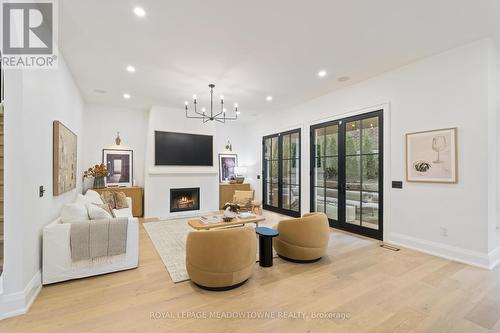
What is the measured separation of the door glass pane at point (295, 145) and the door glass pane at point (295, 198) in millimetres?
862

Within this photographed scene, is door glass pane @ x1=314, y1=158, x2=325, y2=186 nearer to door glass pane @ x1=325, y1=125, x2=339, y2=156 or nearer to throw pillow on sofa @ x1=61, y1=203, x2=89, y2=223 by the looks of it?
door glass pane @ x1=325, y1=125, x2=339, y2=156

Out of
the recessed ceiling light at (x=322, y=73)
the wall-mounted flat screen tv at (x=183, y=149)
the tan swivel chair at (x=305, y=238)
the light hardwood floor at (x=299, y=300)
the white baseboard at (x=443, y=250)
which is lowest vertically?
the light hardwood floor at (x=299, y=300)

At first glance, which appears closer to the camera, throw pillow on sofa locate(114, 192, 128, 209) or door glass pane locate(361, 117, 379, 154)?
door glass pane locate(361, 117, 379, 154)

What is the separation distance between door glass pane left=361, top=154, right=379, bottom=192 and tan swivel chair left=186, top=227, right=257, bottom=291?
2.92 meters

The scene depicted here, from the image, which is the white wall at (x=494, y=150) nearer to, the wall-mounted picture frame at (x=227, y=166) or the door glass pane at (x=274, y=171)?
the door glass pane at (x=274, y=171)

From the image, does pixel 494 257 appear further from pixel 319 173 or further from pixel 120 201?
pixel 120 201

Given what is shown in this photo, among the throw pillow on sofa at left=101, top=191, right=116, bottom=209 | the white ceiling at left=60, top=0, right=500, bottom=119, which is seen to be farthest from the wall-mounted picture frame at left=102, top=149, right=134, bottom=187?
the white ceiling at left=60, top=0, right=500, bottom=119

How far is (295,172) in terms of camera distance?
240 inches

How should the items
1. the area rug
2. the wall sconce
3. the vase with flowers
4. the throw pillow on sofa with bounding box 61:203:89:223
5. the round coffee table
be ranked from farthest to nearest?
the wall sconce < the vase with flowers < the round coffee table < the area rug < the throw pillow on sofa with bounding box 61:203:89:223

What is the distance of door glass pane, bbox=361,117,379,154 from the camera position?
4238mm

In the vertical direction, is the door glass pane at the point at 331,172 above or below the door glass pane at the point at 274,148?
below

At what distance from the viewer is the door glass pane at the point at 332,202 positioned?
4.95m

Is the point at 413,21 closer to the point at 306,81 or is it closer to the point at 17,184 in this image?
the point at 306,81

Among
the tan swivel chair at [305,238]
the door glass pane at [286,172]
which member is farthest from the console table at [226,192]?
the tan swivel chair at [305,238]
